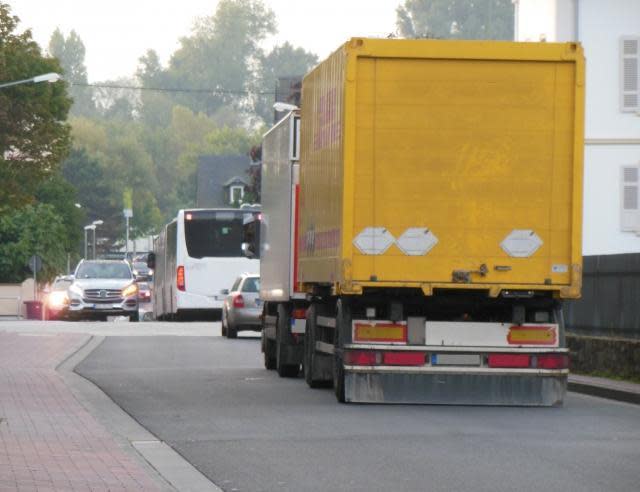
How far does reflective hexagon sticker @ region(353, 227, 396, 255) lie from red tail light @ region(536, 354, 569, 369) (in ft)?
6.17

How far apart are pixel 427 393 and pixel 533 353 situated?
1.10m

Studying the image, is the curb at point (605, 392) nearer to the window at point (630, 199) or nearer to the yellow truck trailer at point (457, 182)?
the yellow truck trailer at point (457, 182)

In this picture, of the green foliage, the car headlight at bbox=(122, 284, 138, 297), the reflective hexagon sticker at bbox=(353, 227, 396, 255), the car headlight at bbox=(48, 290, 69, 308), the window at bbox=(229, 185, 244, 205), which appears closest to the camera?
the reflective hexagon sticker at bbox=(353, 227, 396, 255)

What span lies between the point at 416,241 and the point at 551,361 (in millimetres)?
1800

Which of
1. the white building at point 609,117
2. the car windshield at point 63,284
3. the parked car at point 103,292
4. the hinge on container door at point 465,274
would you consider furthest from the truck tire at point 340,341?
the car windshield at point 63,284

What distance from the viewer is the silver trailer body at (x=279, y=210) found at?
862 inches

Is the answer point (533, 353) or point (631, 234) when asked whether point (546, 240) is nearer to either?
point (533, 353)

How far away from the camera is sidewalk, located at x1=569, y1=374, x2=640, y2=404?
784 inches

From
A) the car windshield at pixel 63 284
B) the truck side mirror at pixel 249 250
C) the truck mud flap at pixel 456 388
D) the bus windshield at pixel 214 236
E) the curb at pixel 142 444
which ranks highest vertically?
the bus windshield at pixel 214 236

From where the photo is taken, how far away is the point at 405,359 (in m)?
18.0

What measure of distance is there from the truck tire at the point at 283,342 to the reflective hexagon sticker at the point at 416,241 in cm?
527

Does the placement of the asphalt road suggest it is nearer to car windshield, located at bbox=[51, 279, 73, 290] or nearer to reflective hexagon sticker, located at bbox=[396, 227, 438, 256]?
reflective hexagon sticker, located at bbox=[396, 227, 438, 256]

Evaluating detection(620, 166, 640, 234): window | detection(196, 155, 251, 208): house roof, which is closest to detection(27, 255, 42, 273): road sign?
detection(620, 166, 640, 234): window

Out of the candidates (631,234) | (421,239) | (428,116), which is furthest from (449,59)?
(631,234)
